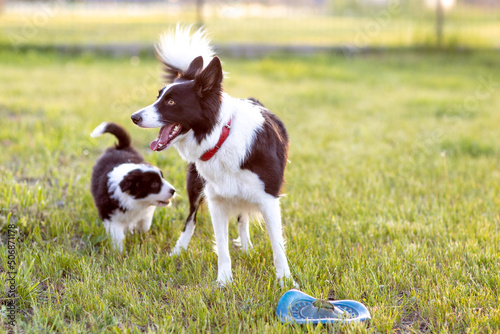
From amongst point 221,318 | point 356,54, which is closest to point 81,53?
point 356,54

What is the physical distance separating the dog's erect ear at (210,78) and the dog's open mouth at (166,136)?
0.78ft

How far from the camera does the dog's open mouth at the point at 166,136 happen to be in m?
2.72

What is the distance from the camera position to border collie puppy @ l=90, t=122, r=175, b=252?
3611 millimetres

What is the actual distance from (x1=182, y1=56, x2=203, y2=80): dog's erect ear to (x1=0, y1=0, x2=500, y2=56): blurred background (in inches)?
388

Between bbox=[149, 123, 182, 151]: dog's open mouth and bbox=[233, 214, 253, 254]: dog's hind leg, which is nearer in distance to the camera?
bbox=[149, 123, 182, 151]: dog's open mouth

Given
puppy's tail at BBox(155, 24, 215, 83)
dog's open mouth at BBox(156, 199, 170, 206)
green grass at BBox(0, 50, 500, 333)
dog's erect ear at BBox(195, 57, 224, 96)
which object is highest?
puppy's tail at BBox(155, 24, 215, 83)

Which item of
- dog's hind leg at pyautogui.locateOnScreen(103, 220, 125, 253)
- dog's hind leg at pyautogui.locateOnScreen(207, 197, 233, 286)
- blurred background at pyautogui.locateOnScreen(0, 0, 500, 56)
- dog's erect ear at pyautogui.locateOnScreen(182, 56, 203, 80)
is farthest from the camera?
blurred background at pyautogui.locateOnScreen(0, 0, 500, 56)

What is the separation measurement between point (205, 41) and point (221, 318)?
166 cm

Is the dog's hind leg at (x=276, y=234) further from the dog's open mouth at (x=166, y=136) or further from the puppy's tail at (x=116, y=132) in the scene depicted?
the puppy's tail at (x=116, y=132)

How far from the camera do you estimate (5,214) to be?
3.71 meters

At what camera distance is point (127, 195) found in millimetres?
3609

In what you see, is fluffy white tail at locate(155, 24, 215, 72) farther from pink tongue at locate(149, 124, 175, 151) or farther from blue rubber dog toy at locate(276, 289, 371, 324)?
blue rubber dog toy at locate(276, 289, 371, 324)

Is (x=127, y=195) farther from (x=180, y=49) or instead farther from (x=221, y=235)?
(x=180, y=49)

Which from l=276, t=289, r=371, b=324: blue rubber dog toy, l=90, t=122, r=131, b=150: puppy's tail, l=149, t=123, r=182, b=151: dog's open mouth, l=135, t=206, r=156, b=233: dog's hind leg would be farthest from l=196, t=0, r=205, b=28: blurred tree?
l=276, t=289, r=371, b=324: blue rubber dog toy
